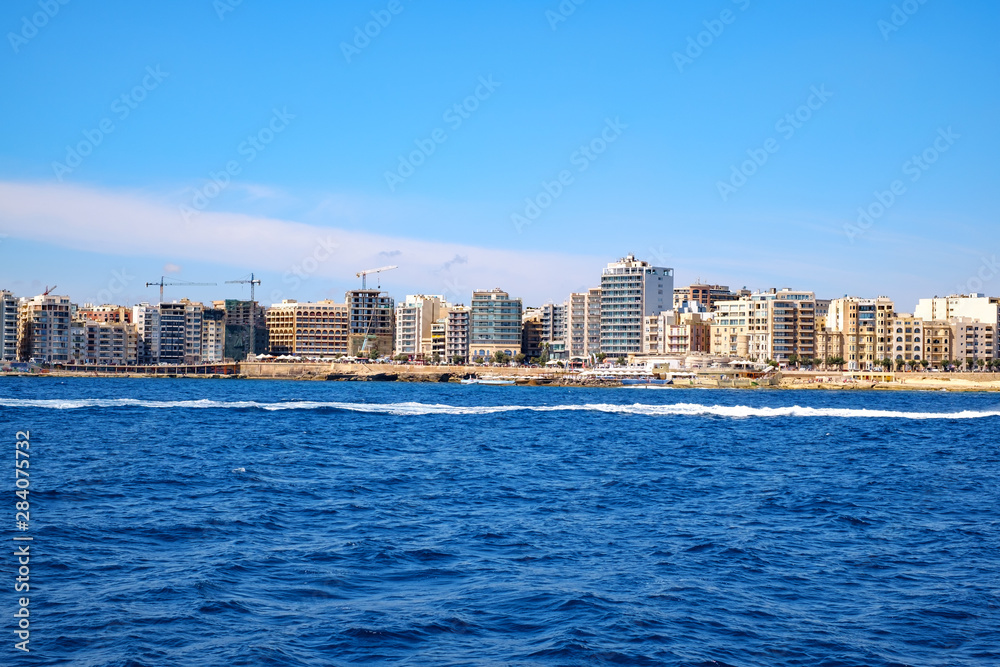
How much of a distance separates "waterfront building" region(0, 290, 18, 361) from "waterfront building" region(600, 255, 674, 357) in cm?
11585

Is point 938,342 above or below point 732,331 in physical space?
below

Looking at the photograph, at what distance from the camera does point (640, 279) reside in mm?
190000

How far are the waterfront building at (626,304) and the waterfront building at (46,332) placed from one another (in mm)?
107483

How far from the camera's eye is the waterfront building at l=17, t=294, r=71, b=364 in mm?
189125

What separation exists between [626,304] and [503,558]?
173105 millimetres

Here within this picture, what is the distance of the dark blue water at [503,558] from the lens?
1378 centimetres

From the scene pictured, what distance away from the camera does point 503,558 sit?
18.8m

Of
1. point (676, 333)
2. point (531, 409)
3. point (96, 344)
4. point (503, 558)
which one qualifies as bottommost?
point (531, 409)

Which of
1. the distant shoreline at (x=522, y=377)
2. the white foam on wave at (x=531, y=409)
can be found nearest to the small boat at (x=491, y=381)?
the distant shoreline at (x=522, y=377)

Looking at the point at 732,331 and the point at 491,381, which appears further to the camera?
the point at 732,331

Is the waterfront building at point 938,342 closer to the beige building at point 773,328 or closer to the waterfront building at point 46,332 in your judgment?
the beige building at point 773,328

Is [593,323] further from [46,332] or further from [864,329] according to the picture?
[46,332]

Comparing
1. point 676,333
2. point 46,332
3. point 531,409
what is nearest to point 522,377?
point 676,333

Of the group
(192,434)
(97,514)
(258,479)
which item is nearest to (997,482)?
(258,479)
